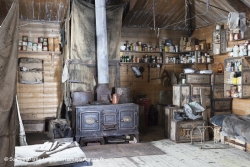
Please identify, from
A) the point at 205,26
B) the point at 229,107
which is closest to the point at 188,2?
the point at 205,26

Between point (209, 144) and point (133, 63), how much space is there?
113 inches

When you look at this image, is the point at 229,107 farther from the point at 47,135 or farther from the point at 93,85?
the point at 47,135

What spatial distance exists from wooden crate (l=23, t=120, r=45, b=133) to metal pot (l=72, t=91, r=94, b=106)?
159 centimetres

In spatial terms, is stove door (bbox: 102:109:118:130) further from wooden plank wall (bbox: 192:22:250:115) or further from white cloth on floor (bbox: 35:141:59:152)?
wooden plank wall (bbox: 192:22:250:115)

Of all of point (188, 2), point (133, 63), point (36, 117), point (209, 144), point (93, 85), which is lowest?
point (209, 144)

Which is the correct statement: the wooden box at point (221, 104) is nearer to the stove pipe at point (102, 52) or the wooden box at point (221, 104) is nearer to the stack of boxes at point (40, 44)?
the stove pipe at point (102, 52)

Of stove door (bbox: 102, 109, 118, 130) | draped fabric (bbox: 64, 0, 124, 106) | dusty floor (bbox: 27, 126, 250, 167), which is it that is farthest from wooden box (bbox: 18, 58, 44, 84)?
dusty floor (bbox: 27, 126, 250, 167)

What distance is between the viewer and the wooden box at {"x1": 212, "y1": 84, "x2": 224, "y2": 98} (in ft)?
18.9

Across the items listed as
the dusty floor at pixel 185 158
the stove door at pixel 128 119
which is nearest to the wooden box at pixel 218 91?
the dusty floor at pixel 185 158

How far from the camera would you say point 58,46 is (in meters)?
6.19

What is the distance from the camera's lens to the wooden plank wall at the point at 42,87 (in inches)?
239

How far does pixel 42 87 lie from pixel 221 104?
160 inches

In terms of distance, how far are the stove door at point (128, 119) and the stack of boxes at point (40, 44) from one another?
2.38 metres

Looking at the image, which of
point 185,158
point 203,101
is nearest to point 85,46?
point 203,101
